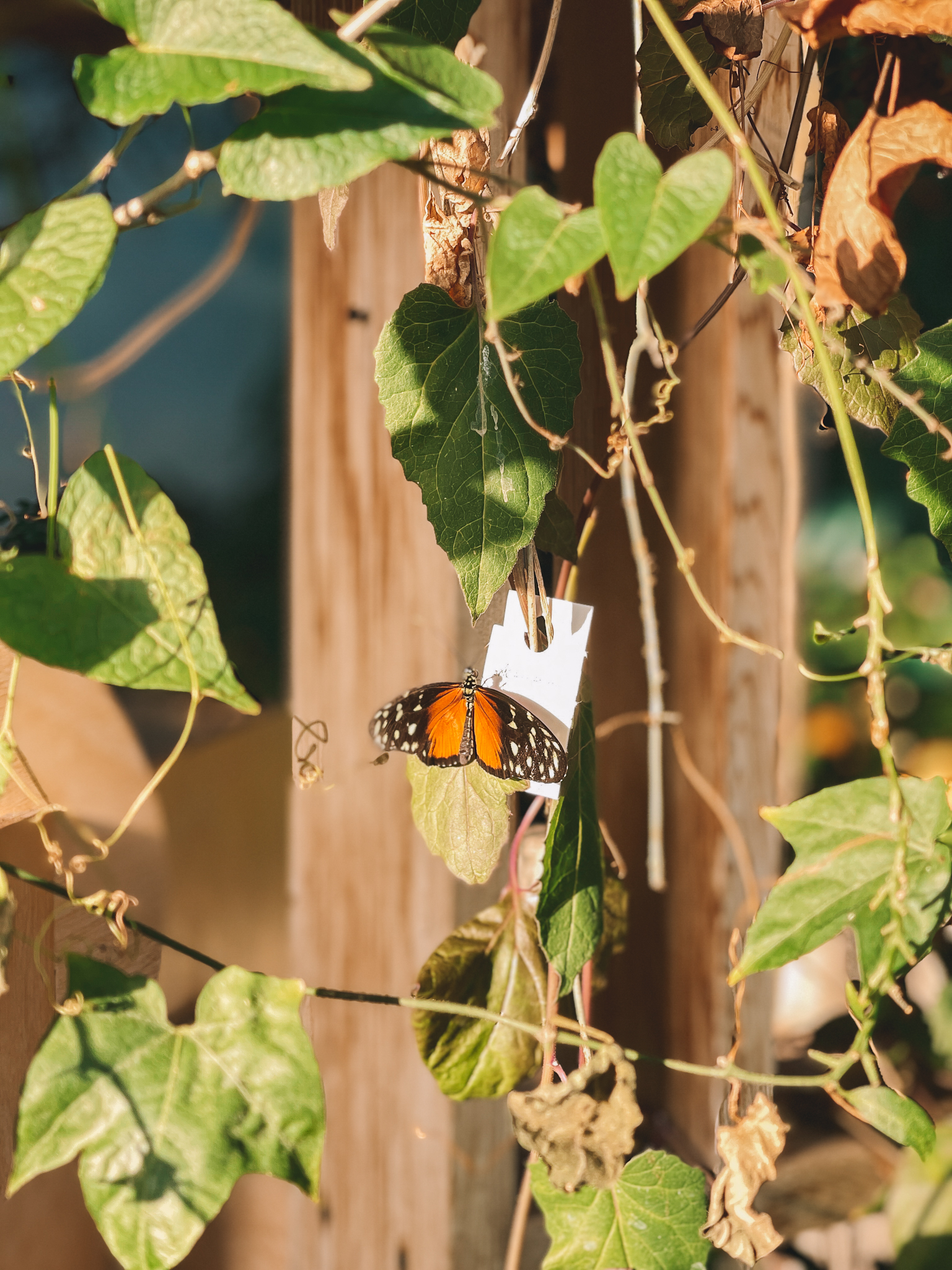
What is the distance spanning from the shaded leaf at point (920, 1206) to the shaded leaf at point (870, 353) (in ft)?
3.99

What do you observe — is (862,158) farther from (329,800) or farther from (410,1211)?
(410,1211)

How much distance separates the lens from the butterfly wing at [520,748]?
488mm

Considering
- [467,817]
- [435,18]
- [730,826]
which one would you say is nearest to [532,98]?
[435,18]

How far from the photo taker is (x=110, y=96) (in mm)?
329

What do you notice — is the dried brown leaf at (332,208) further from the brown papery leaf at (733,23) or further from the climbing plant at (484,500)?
the brown papery leaf at (733,23)

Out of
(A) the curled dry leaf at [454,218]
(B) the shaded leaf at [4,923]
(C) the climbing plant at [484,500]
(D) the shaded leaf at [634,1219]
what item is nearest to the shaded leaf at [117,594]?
(C) the climbing plant at [484,500]

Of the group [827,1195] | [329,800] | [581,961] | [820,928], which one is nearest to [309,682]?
[329,800]

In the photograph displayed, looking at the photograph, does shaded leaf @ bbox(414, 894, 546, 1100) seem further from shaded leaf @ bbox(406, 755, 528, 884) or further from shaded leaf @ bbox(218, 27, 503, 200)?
shaded leaf @ bbox(218, 27, 503, 200)

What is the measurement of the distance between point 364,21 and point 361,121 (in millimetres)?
54

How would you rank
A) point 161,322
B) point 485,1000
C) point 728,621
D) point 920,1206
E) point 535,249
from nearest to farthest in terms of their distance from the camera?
point 535,249 < point 485,1000 < point 161,322 < point 728,621 < point 920,1206

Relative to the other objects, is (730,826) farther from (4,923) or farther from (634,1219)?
(4,923)

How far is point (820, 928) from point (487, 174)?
0.41m

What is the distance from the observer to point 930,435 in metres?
0.49

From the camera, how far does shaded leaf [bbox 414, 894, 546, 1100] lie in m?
0.61
